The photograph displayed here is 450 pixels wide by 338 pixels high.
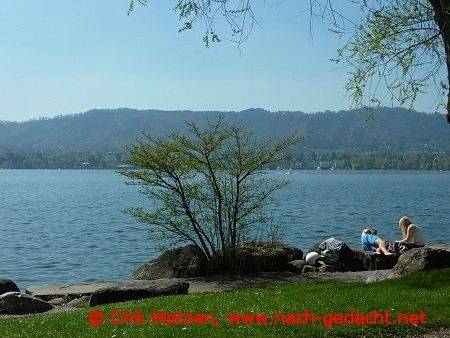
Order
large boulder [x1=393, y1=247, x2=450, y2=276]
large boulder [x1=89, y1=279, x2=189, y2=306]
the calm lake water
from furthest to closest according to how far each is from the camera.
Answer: the calm lake water < large boulder [x1=393, y1=247, x2=450, y2=276] < large boulder [x1=89, y1=279, x2=189, y2=306]

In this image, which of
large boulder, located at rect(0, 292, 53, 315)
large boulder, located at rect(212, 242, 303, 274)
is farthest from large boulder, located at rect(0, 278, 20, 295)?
large boulder, located at rect(212, 242, 303, 274)

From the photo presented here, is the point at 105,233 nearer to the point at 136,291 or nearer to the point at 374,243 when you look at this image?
the point at 374,243

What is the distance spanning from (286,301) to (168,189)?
26.4ft

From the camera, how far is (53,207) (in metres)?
63.1

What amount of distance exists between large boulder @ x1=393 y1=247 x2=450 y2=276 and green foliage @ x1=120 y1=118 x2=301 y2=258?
183 inches

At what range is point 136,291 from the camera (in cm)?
1309

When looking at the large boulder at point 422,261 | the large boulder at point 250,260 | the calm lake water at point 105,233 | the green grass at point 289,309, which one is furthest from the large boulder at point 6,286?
the large boulder at point 422,261

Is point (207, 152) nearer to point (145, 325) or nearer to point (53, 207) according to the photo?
point (145, 325)

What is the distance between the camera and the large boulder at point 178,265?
1647 centimetres

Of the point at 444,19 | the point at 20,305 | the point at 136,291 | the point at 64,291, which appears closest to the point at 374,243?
the point at 136,291

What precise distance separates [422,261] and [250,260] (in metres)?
4.76

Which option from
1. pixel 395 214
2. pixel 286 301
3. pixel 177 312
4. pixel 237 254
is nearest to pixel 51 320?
pixel 177 312

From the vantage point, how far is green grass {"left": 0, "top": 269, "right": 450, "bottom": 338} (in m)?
8.18

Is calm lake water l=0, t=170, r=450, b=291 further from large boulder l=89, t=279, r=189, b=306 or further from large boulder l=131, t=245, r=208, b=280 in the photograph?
large boulder l=89, t=279, r=189, b=306
